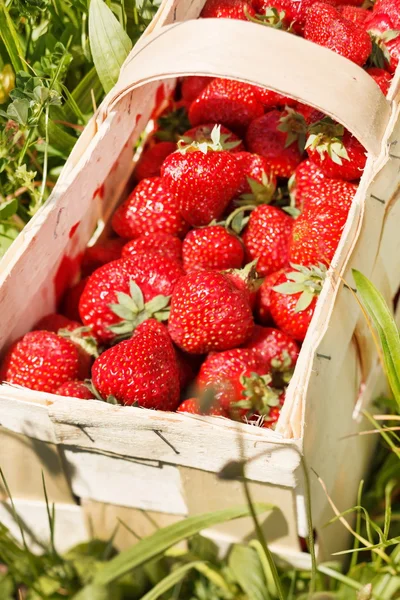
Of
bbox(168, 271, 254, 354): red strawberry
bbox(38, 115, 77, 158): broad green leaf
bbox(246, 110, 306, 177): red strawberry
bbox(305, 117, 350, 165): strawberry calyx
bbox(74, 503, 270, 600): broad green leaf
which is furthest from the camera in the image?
bbox(38, 115, 77, 158): broad green leaf

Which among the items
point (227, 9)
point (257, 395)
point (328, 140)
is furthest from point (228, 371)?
point (227, 9)

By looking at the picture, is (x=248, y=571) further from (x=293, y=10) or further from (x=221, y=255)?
(x=293, y=10)

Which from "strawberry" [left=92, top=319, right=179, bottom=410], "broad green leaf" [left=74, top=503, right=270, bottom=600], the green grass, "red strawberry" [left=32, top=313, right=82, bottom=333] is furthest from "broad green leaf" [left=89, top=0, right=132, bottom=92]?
"broad green leaf" [left=74, top=503, right=270, bottom=600]

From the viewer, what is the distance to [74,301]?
1.20 metres

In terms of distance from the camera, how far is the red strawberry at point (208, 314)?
1.01 metres

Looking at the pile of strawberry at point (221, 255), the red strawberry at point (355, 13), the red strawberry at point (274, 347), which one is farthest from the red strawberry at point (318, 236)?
the red strawberry at point (355, 13)

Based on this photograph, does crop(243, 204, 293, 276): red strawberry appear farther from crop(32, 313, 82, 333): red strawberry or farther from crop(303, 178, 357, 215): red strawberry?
crop(32, 313, 82, 333): red strawberry

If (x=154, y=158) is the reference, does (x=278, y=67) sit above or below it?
above

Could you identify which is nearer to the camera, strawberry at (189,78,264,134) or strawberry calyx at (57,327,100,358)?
strawberry calyx at (57,327,100,358)

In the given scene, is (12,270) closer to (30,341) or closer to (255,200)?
(30,341)

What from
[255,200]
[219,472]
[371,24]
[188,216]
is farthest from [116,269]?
[371,24]

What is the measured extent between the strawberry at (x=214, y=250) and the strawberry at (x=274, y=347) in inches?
4.9

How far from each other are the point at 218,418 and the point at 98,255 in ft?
1.62

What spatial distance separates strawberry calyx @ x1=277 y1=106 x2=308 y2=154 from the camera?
1.21 meters
